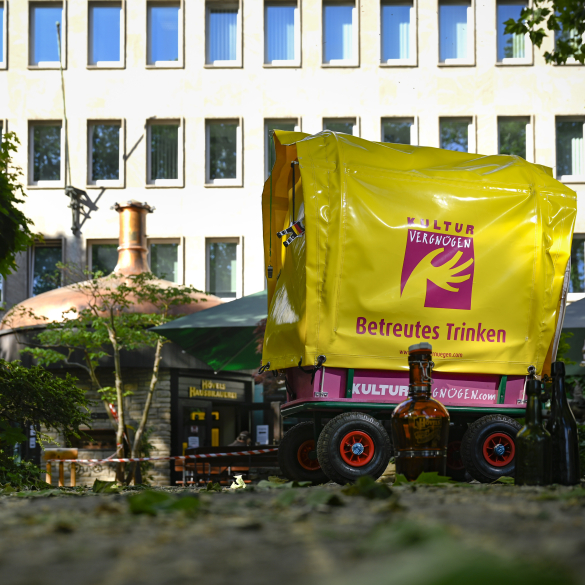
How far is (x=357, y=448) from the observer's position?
15.5 ft

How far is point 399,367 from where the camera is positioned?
5.10 m

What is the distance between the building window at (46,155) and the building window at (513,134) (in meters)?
10.7

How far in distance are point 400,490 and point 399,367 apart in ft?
7.38

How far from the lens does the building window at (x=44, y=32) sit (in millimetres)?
20578

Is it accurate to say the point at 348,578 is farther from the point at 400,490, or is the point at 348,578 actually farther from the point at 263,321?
the point at 263,321

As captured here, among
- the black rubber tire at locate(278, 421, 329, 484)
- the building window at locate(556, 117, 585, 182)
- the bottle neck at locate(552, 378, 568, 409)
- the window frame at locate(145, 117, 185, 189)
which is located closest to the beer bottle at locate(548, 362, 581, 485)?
the bottle neck at locate(552, 378, 568, 409)

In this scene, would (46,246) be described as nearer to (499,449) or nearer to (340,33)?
(340,33)

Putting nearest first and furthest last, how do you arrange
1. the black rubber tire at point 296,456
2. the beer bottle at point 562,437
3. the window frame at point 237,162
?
the beer bottle at point 562,437
the black rubber tire at point 296,456
the window frame at point 237,162

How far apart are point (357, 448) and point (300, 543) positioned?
10.9 ft

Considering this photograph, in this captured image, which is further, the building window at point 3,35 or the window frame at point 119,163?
the building window at point 3,35

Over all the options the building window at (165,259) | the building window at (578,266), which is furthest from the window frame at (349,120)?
the building window at (578,266)

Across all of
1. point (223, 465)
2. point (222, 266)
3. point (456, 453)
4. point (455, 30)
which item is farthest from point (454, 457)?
point (455, 30)

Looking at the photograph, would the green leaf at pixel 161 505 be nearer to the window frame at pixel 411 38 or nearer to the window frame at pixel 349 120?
the window frame at pixel 349 120

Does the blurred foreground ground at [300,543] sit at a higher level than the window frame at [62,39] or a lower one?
lower
